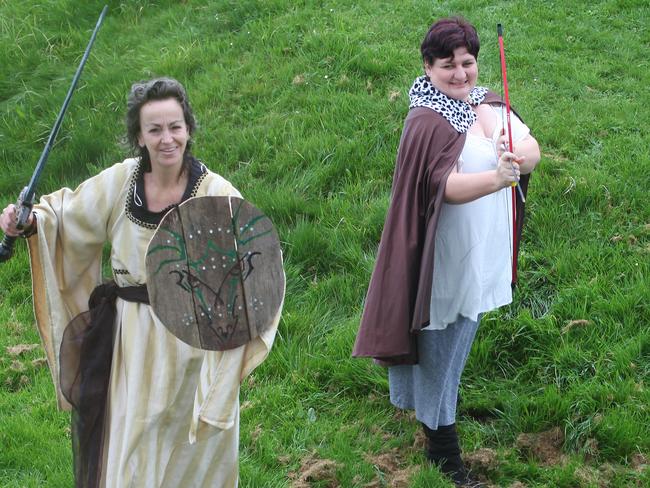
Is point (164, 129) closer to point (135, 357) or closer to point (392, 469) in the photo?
point (135, 357)

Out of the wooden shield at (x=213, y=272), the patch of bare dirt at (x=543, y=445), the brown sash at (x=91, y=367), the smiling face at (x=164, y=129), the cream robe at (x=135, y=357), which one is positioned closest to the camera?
the wooden shield at (x=213, y=272)

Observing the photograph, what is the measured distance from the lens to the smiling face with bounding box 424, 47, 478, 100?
3607 mm

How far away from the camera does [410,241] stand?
3695 millimetres

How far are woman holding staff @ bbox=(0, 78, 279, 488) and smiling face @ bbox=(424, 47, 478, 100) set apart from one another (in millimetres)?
948

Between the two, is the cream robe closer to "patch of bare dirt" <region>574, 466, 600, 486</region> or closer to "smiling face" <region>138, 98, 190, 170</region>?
"smiling face" <region>138, 98, 190, 170</region>

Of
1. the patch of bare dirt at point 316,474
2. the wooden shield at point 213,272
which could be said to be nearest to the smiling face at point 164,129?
the wooden shield at point 213,272

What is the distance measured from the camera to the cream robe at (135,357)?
355 cm

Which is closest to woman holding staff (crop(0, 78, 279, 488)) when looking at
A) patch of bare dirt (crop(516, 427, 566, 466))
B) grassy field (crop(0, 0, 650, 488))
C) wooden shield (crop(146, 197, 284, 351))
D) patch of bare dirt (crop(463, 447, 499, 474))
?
wooden shield (crop(146, 197, 284, 351))

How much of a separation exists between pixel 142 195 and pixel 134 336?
0.56 metres

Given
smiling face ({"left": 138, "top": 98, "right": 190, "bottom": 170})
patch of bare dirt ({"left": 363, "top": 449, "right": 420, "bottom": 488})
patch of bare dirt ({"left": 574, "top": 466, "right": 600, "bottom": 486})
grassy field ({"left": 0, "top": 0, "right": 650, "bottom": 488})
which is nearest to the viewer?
smiling face ({"left": 138, "top": 98, "right": 190, "bottom": 170})

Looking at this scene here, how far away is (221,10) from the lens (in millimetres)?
8297

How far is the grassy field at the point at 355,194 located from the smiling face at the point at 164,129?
5.44 feet

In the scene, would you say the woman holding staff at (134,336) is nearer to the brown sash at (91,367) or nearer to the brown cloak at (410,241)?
the brown sash at (91,367)

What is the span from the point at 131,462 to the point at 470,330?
152 centimetres
